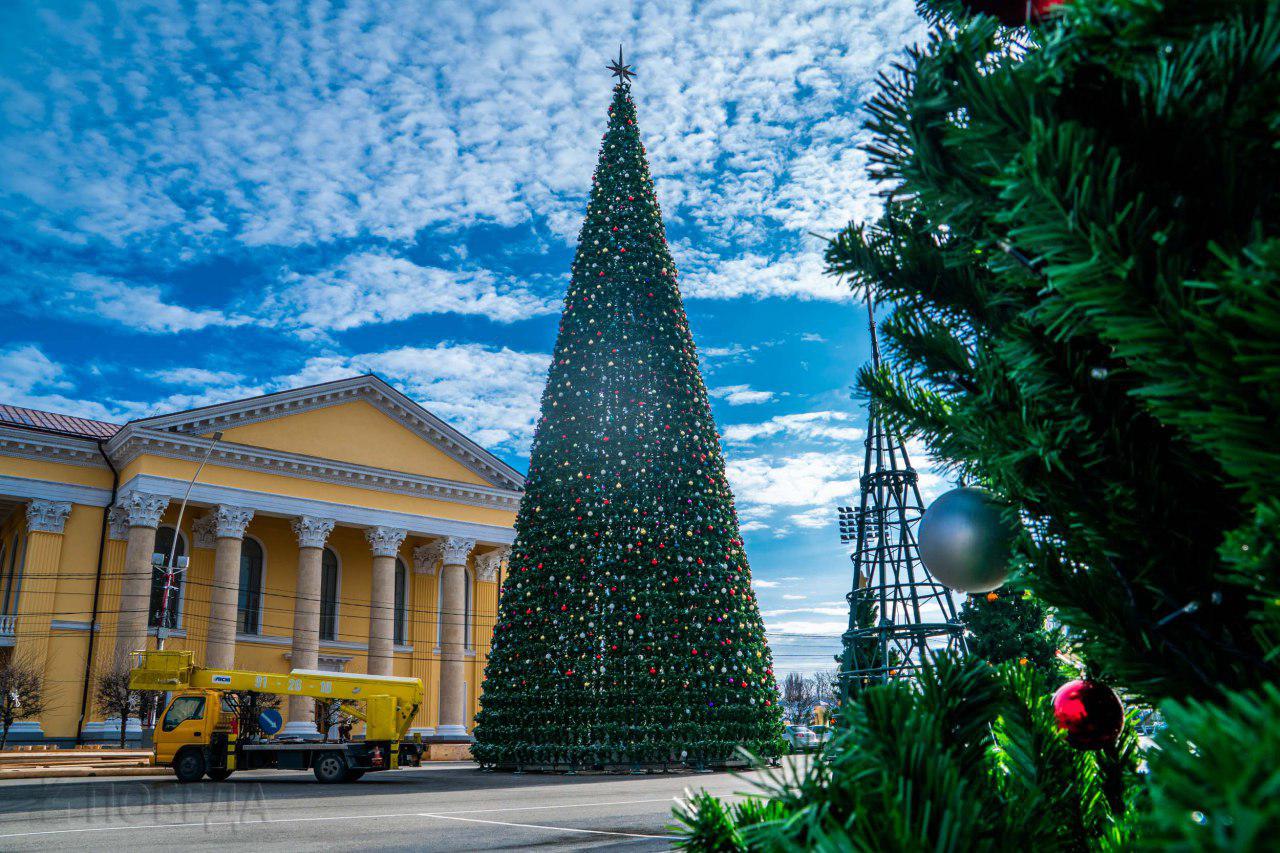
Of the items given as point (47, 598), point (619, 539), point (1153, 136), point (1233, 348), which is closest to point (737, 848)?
point (1233, 348)

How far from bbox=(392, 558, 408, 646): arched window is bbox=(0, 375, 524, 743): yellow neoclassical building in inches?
2.9

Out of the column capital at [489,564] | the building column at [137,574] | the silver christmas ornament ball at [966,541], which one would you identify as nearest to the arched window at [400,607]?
the column capital at [489,564]

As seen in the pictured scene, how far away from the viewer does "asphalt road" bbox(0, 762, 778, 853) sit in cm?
834

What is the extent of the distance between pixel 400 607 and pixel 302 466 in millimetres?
8564

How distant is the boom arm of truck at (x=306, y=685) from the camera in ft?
68.6

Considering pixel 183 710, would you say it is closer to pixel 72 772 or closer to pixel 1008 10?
pixel 72 772

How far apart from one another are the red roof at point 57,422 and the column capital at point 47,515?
8.26 ft

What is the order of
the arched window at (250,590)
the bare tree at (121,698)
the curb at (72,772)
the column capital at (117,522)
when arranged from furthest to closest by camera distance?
the arched window at (250,590) → the column capital at (117,522) → the bare tree at (121,698) → the curb at (72,772)

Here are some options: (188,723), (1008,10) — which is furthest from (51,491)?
(1008,10)

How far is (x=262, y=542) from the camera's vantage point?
3572 centimetres

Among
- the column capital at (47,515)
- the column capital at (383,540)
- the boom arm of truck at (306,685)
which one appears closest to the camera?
the boom arm of truck at (306,685)

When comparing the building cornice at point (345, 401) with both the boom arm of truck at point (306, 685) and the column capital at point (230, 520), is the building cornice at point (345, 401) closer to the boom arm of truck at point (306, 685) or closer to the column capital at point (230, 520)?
the column capital at point (230, 520)

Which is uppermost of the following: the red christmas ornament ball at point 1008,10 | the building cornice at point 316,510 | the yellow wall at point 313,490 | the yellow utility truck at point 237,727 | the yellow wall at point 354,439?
the yellow wall at point 354,439

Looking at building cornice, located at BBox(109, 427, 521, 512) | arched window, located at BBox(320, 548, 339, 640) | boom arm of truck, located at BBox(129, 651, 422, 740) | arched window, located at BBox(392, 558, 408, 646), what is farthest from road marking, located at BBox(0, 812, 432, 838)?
arched window, located at BBox(392, 558, 408, 646)
